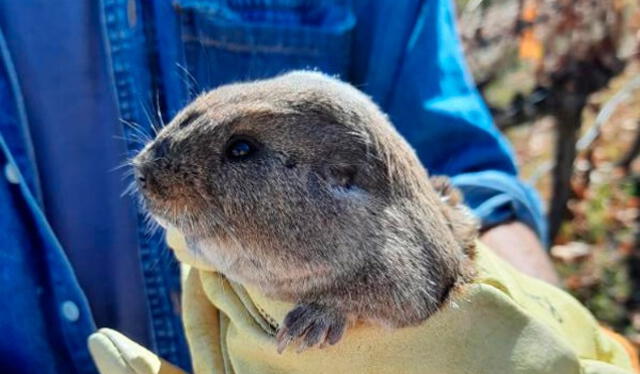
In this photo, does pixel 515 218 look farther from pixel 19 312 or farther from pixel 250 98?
pixel 19 312

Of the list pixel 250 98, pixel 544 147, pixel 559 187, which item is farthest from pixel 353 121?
pixel 544 147

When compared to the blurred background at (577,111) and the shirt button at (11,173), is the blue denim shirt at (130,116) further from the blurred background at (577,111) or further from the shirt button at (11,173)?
the blurred background at (577,111)

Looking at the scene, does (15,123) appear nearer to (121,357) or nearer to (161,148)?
(161,148)

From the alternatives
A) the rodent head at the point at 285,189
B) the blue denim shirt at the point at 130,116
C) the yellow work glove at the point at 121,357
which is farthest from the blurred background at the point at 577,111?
the yellow work glove at the point at 121,357

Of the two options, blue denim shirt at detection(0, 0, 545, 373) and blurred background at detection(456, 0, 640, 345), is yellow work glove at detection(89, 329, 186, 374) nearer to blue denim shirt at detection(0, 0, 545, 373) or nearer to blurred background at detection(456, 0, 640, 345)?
blue denim shirt at detection(0, 0, 545, 373)

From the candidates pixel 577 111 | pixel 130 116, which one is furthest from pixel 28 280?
pixel 577 111

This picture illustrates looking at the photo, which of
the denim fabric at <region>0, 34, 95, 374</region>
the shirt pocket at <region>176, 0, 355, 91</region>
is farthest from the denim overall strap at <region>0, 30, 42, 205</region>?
the shirt pocket at <region>176, 0, 355, 91</region>

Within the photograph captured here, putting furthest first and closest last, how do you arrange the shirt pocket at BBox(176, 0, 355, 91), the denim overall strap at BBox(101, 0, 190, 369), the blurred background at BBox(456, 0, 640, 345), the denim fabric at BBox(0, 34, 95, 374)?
the blurred background at BBox(456, 0, 640, 345)
the shirt pocket at BBox(176, 0, 355, 91)
the denim overall strap at BBox(101, 0, 190, 369)
the denim fabric at BBox(0, 34, 95, 374)
